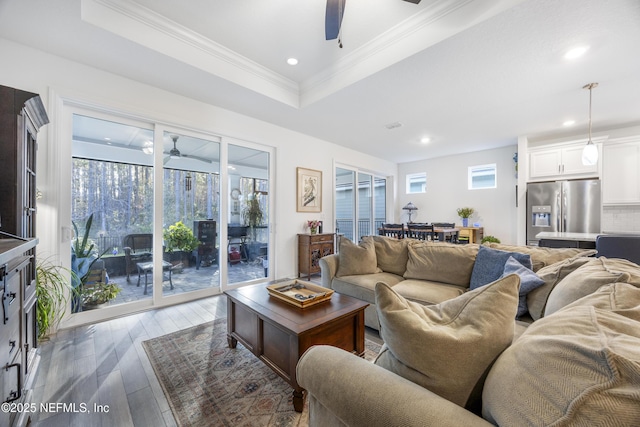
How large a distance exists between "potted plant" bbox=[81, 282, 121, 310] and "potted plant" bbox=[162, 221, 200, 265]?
0.66 metres

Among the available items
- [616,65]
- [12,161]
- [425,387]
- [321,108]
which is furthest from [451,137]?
[12,161]

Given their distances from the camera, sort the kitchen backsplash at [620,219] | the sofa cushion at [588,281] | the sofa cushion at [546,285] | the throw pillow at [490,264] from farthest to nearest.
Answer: the kitchen backsplash at [620,219]
the throw pillow at [490,264]
the sofa cushion at [546,285]
the sofa cushion at [588,281]

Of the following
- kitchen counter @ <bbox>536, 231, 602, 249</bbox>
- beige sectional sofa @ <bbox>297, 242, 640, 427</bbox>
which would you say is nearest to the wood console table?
kitchen counter @ <bbox>536, 231, 602, 249</bbox>

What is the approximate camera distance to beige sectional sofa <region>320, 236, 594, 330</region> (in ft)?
7.37

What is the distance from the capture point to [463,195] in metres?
6.14

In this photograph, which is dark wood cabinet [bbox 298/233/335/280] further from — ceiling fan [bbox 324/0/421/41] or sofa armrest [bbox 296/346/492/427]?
sofa armrest [bbox 296/346/492/427]

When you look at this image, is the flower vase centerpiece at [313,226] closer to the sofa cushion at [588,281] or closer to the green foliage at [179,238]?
the green foliage at [179,238]

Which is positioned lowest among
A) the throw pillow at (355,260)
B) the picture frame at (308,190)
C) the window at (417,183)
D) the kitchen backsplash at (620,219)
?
the throw pillow at (355,260)

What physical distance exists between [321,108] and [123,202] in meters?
2.71

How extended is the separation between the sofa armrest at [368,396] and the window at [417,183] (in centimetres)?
658

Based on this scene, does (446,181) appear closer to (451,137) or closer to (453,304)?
(451,137)

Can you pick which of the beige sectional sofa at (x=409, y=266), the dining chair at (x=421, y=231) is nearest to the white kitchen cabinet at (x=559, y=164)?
the dining chair at (x=421, y=231)

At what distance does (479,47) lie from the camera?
2.29 metres

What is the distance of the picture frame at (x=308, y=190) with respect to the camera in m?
4.65
